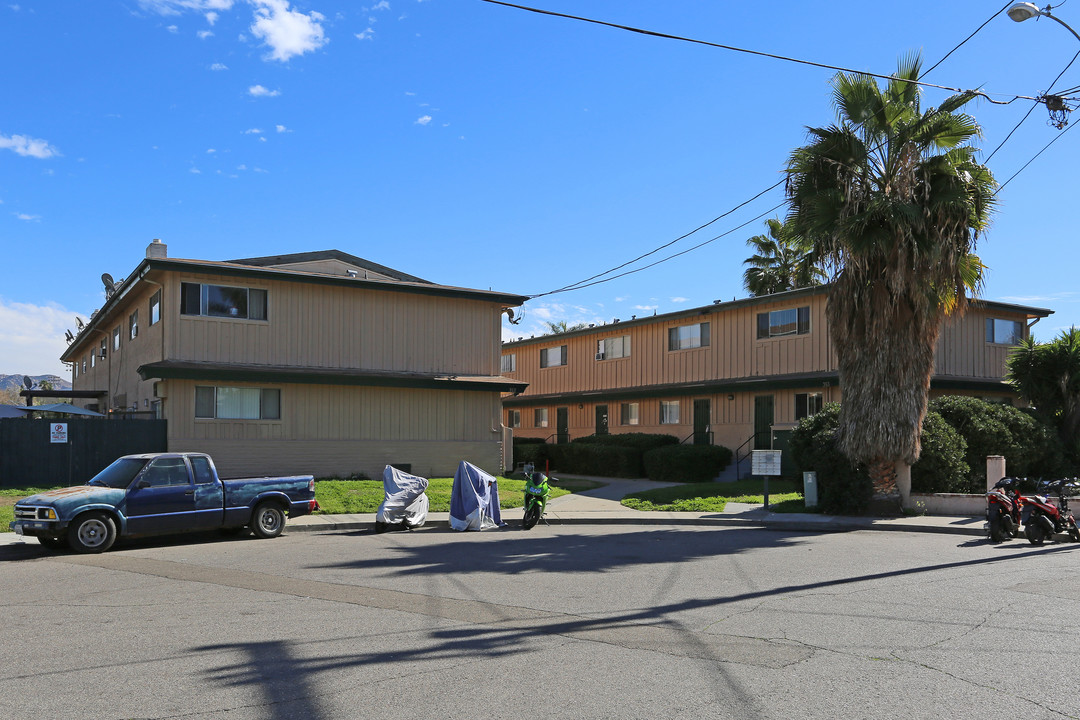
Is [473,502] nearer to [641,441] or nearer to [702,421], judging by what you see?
[641,441]

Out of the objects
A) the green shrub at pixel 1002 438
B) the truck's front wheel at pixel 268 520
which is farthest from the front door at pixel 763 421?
the truck's front wheel at pixel 268 520

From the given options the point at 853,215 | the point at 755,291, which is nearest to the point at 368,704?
the point at 853,215

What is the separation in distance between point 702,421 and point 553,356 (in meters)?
9.86

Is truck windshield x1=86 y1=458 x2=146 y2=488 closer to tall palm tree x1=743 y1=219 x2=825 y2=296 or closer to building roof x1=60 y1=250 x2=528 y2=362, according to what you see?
building roof x1=60 y1=250 x2=528 y2=362

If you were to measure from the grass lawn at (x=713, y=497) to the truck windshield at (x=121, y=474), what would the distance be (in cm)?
1087

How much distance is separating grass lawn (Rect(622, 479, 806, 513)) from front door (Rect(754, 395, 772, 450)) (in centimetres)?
288

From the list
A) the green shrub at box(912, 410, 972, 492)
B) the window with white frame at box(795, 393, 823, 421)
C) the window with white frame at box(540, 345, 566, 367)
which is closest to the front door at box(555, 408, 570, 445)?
the window with white frame at box(540, 345, 566, 367)

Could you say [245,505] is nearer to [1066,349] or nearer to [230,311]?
[230,311]

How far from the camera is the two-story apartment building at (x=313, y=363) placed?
2362 cm

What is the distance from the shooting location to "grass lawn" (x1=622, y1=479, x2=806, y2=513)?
20578 mm

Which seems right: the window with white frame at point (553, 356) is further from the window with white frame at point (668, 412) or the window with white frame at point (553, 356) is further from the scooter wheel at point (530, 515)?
the scooter wheel at point (530, 515)

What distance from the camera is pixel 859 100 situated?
1888cm

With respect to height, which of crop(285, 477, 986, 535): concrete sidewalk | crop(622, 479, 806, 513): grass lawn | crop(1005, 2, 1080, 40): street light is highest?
crop(1005, 2, 1080, 40): street light

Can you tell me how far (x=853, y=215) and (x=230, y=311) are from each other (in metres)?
16.0
